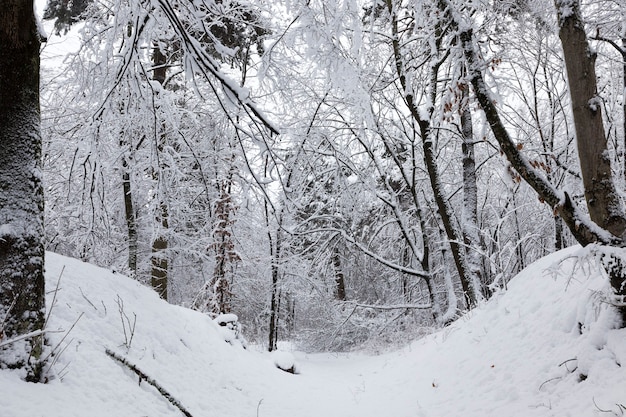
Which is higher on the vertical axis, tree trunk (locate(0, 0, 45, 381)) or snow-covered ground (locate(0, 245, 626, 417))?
tree trunk (locate(0, 0, 45, 381))

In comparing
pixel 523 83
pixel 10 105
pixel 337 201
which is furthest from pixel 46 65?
pixel 523 83

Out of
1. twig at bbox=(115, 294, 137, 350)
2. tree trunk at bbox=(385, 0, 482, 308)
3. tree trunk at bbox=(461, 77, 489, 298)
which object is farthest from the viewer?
tree trunk at bbox=(461, 77, 489, 298)

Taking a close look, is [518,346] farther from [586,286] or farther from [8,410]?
[8,410]

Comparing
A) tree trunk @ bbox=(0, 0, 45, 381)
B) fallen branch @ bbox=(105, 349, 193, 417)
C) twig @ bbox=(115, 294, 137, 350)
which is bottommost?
fallen branch @ bbox=(105, 349, 193, 417)

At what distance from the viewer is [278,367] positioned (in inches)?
355

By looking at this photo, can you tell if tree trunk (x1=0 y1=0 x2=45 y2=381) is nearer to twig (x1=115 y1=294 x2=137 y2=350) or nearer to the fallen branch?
the fallen branch

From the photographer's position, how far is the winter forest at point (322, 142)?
10.7ft

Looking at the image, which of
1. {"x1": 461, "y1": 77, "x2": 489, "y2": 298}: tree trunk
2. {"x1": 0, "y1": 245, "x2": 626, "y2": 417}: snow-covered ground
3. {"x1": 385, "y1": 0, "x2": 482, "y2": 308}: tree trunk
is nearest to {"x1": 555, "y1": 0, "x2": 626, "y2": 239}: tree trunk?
{"x1": 0, "y1": 245, "x2": 626, "y2": 417}: snow-covered ground

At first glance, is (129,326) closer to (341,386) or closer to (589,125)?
(341,386)

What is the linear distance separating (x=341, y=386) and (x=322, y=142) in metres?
7.33

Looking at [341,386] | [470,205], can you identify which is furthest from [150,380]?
[470,205]

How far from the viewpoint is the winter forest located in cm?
325

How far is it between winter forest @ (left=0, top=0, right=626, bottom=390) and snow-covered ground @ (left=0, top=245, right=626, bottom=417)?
48 centimetres

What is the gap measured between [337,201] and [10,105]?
1132 cm
